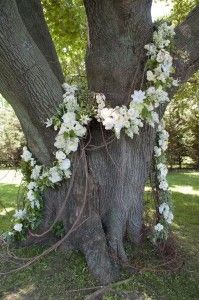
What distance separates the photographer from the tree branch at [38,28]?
576cm

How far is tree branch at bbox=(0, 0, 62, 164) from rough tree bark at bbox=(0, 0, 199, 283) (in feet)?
0.03

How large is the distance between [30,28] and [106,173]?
2.20m

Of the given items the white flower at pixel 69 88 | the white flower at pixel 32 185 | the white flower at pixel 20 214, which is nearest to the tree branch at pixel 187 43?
the white flower at pixel 69 88

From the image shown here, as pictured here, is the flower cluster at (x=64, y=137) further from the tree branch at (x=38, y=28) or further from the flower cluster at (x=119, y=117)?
the tree branch at (x=38, y=28)

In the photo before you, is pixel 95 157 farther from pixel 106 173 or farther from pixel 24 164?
pixel 24 164

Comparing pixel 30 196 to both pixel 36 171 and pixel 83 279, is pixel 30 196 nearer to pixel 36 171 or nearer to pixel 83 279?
pixel 36 171

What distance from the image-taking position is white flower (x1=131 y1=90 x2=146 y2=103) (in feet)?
16.2

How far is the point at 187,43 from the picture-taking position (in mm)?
5387

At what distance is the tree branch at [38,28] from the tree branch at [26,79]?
2.75ft

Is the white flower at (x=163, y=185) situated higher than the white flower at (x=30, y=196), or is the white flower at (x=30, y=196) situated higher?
the white flower at (x=163, y=185)

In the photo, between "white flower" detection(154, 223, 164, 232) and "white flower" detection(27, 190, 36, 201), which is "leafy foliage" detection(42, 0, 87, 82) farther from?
"white flower" detection(154, 223, 164, 232)

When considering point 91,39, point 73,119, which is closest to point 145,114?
point 73,119

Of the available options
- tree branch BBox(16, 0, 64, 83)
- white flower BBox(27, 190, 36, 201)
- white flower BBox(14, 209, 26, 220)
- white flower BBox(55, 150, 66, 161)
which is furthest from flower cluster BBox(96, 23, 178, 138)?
white flower BBox(14, 209, 26, 220)

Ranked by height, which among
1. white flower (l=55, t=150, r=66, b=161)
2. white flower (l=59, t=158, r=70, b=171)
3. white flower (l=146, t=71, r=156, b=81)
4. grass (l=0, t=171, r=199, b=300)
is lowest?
grass (l=0, t=171, r=199, b=300)
